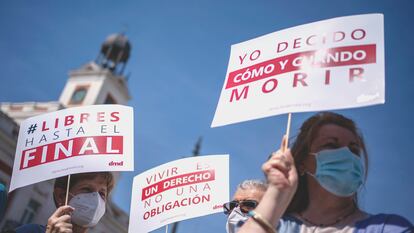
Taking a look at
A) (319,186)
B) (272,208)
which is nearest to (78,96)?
(319,186)

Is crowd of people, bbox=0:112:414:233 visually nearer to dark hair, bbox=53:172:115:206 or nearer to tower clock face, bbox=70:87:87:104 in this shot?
dark hair, bbox=53:172:115:206

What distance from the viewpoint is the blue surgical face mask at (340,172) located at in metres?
1.67

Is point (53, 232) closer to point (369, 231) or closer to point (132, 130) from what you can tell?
point (132, 130)

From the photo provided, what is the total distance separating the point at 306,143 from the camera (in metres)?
1.90

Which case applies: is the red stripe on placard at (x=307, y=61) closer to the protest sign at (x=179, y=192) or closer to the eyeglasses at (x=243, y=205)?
the eyeglasses at (x=243, y=205)

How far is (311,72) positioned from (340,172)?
0.51 metres

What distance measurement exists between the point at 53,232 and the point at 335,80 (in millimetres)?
1661

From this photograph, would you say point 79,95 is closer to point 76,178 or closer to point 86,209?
point 76,178

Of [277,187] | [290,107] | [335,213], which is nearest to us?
[277,187]

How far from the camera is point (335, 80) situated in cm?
186

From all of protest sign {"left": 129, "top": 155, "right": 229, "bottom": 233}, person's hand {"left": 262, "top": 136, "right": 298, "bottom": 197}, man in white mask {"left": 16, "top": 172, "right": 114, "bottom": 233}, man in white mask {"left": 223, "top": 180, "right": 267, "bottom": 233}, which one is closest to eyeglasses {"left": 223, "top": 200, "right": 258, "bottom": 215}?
man in white mask {"left": 223, "top": 180, "right": 267, "bottom": 233}

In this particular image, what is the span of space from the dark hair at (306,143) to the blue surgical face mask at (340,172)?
0.13 m

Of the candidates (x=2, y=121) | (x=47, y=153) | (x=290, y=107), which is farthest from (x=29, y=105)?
(x=290, y=107)

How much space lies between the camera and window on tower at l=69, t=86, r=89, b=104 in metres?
38.1
